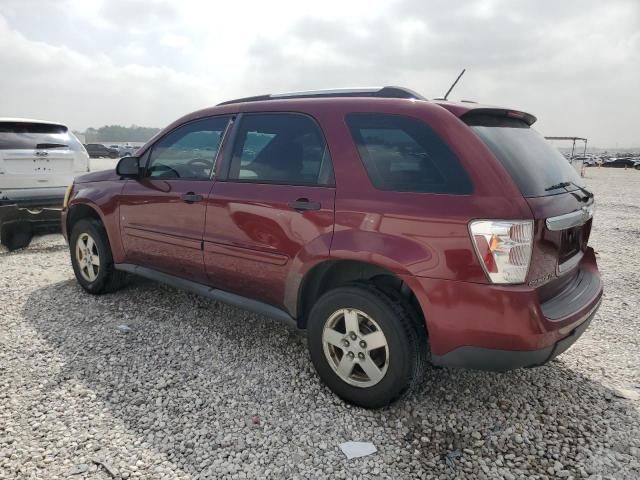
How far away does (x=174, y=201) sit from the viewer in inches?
140

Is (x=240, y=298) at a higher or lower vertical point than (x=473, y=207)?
lower

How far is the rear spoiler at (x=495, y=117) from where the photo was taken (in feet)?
8.15

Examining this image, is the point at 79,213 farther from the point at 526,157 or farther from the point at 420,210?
the point at 526,157

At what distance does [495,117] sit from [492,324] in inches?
48.0

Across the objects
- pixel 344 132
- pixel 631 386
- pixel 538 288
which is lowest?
pixel 631 386

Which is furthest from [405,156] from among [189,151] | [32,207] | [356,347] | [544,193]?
[32,207]

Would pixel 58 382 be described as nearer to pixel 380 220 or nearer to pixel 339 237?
pixel 339 237

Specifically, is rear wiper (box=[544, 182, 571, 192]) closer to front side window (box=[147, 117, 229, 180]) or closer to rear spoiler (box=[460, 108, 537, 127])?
rear spoiler (box=[460, 108, 537, 127])

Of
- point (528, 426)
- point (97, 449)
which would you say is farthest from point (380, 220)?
point (97, 449)

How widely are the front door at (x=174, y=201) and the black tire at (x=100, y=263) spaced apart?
0.34 metres

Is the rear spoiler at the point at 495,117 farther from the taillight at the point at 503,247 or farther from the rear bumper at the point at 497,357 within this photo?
the rear bumper at the point at 497,357

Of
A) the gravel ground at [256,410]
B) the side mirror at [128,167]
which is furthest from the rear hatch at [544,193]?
the side mirror at [128,167]

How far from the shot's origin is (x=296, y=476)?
2186 millimetres

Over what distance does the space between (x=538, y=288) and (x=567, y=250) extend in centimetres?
45
